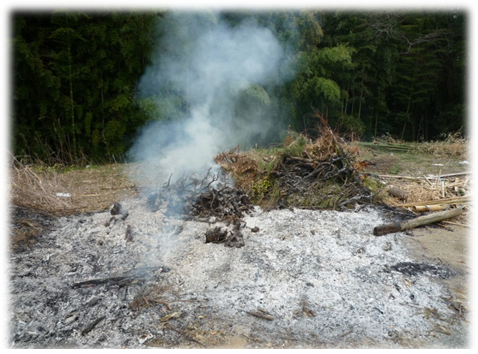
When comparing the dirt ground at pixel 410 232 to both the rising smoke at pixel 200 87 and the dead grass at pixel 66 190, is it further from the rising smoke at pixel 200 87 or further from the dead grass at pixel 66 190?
the rising smoke at pixel 200 87

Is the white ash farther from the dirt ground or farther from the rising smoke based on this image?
the rising smoke

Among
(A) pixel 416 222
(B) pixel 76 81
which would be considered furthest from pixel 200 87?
(A) pixel 416 222

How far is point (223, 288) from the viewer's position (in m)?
2.66

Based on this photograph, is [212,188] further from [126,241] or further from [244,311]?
[244,311]

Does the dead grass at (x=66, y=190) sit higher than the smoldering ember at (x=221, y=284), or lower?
higher

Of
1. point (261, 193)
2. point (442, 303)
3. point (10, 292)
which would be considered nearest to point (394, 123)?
point (261, 193)

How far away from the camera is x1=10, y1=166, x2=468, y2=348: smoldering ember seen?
221cm

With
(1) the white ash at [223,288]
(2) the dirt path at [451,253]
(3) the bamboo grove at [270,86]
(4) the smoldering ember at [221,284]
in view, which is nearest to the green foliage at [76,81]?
(3) the bamboo grove at [270,86]

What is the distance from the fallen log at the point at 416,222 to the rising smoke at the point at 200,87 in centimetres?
250

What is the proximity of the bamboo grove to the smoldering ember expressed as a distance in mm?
3354

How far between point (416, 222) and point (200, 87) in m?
5.28

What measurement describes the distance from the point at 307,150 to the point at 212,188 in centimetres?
182

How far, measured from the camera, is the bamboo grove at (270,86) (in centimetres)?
664

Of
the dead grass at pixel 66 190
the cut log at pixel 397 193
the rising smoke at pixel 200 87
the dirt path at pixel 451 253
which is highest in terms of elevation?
the rising smoke at pixel 200 87
